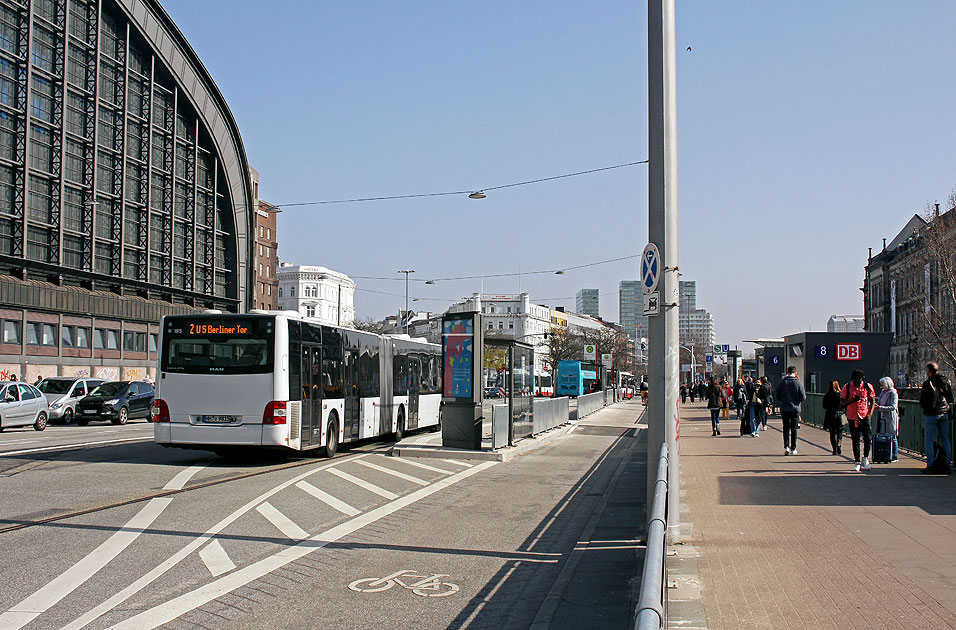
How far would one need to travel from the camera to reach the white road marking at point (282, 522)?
9562 mm

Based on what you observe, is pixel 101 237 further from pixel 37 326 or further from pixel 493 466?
pixel 493 466

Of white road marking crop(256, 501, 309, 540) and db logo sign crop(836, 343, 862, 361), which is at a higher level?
db logo sign crop(836, 343, 862, 361)

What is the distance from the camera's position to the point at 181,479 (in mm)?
14172

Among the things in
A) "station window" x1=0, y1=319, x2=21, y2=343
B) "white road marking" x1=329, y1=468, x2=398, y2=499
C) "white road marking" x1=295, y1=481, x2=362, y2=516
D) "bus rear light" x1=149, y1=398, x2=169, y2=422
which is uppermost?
"station window" x1=0, y1=319, x2=21, y2=343

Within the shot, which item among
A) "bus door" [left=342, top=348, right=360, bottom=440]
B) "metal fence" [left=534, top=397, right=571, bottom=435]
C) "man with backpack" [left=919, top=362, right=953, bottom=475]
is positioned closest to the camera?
"man with backpack" [left=919, top=362, right=953, bottom=475]

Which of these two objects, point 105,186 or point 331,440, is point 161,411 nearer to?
point 331,440

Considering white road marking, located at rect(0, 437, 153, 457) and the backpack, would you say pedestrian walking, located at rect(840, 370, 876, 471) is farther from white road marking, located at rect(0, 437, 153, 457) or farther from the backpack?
Answer: white road marking, located at rect(0, 437, 153, 457)

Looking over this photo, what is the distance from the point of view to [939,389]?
1372 centimetres

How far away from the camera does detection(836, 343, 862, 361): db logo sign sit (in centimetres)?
3400

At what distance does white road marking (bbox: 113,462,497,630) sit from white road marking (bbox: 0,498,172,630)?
0.70m

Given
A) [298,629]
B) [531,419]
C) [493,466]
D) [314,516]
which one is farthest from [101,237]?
[298,629]

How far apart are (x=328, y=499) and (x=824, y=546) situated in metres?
6.56

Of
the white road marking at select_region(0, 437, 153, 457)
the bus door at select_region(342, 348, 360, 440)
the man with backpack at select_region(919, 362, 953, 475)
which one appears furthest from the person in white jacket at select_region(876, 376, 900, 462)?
the white road marking at select_region(0, 437, 153, 457)

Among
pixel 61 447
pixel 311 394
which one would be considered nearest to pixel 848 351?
pixel 311 394
